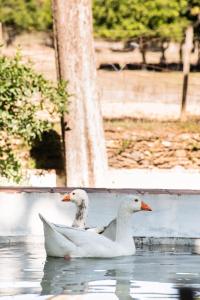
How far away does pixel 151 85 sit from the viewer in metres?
A: 25.7

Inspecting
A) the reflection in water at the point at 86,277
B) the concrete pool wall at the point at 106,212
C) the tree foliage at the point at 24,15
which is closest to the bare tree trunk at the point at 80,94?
the concrete pool wall at the point at 106,212

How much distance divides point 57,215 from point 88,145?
7.38 meters

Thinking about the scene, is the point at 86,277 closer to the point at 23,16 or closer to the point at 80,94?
the point at 80,94

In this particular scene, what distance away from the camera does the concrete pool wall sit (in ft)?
44.4

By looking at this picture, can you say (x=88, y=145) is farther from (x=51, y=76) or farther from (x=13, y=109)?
(x=51, y=76)

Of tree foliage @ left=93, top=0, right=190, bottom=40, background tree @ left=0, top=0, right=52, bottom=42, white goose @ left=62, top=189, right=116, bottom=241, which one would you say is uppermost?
white goose @ left=62, top=189, right=116, bottom=241

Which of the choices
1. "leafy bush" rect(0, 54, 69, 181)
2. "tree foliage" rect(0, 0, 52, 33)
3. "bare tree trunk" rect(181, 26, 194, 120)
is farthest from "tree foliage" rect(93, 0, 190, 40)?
"leafy bush" rect(0, 54, 69, 181)

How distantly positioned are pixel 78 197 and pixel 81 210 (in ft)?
0.50

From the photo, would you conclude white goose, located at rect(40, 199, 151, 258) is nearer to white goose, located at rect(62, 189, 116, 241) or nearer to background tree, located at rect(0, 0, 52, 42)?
white goose, located at rect(62, 189, 116, 241)

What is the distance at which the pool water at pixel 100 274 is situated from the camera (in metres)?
9.61

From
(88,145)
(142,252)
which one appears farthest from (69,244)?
(88,145)

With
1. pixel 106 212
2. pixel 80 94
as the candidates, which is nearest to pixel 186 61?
pixel 80 94

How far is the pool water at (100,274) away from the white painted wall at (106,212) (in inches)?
24.0

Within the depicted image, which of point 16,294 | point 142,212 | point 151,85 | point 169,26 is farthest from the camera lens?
point 169,26
